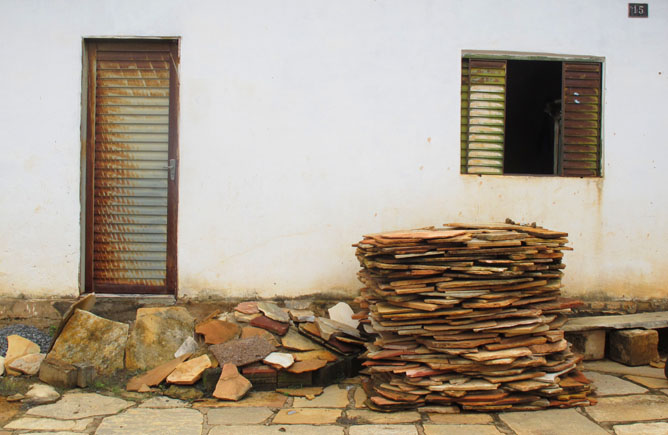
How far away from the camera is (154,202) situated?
16.1 feet

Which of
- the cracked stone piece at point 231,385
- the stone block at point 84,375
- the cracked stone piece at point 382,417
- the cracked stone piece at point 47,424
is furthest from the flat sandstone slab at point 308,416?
the stone block at point 84,375

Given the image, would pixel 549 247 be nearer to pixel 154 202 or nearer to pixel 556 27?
pixel 556 27

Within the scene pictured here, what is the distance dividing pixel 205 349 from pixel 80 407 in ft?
3.32

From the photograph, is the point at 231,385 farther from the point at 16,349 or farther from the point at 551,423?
the point at 551,423

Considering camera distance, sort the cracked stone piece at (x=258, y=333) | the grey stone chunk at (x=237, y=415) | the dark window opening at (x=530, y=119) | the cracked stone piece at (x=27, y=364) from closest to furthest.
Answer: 1. the grey stone chunk at (x=237, y=415)
2. the cracked stone piece at (x=27, y=364)
3. the cracked stone piece at (x=258, y=333)
4. the dark window opening at (x=530, y=119)

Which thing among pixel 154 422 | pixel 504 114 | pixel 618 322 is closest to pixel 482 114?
pixel 504 114

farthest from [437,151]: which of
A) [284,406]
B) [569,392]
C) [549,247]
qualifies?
[284,406]

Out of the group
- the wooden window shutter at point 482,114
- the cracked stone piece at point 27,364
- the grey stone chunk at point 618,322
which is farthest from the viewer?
the wooden window shutter at point 482,114

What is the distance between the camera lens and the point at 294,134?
15.9 feet

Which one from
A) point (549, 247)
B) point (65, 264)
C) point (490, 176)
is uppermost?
point (490, 176)

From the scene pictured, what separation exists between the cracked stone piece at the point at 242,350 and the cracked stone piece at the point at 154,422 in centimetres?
50

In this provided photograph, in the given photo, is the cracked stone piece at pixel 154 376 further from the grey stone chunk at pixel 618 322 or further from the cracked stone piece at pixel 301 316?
the grey stone chunk at pixel 618 322

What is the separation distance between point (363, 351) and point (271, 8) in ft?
10.6

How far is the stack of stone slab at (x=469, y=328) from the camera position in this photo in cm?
355
